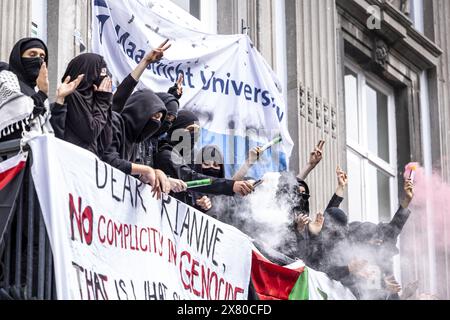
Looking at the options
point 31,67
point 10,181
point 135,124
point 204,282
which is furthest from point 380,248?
point 10,181

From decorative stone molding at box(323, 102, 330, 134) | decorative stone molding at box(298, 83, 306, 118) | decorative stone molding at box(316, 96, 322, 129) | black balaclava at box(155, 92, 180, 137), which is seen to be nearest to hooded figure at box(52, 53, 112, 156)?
black balaclava at box(155, 92, 180, 137)

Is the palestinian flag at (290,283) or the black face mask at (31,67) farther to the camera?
the palestinian flag at (290,283)

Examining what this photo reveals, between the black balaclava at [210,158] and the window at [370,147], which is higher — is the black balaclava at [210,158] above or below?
below

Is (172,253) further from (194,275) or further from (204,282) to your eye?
(204,282)

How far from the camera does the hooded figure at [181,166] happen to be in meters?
10.4

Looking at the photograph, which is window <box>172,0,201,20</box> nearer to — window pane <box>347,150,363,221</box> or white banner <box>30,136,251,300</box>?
window pane <box>347,150,363,221</box>

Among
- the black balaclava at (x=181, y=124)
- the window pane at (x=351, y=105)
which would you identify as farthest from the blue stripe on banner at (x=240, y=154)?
the window pane at (x=351, y=105)

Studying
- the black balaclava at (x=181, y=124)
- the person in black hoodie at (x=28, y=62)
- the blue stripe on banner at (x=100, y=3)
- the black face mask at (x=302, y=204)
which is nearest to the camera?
the person in black hoodie at (x=28, y=62)

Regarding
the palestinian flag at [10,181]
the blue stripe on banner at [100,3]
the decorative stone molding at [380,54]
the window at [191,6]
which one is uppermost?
the decorative stone molding at [380,54]

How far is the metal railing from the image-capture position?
825cm

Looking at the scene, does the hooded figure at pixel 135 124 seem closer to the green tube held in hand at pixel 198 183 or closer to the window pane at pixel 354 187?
the green tube held in hand at pixel 198 183

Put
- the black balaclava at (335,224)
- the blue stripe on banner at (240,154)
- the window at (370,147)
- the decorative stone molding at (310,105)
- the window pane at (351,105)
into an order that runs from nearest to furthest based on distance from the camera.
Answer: the blue stripe on banner at (240,154), the black balaclava at (335,224), the decorative stone molding at (310,105), the window at (370,147), the window pane at (351,105)

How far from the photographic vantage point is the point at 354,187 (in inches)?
666

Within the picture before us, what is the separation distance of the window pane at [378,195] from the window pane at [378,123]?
11.8 inches
